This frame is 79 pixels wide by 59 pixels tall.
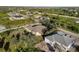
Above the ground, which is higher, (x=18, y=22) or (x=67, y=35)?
(x=18, y=22)

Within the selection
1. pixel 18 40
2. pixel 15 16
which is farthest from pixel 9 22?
pixel 18 40

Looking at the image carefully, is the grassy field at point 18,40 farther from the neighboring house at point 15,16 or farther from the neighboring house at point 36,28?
the neighboring house at point 15,16

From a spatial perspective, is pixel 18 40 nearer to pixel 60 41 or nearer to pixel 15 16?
pixel 15 16
